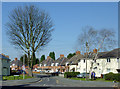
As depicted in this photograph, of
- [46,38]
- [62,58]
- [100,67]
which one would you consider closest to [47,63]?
[62,58]

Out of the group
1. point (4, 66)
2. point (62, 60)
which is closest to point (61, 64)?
point (62, 60)

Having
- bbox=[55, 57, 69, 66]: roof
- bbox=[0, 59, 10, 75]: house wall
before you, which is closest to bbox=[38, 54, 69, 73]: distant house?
bbox=[55, 57, 69, 66]: roof

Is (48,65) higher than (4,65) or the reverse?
the reverse

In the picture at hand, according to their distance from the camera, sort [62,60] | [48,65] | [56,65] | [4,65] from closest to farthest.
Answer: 1. [4,65]
2. [62,60]
3. [56,65]
4. [48,65]

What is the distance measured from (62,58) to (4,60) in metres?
57.4

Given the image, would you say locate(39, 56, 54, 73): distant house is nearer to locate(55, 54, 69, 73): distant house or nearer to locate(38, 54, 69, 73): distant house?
locate(38, 54, 69, 73): distant house

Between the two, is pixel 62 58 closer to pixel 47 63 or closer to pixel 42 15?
pixel 47 63

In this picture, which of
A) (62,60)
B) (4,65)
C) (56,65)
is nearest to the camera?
(4,65)

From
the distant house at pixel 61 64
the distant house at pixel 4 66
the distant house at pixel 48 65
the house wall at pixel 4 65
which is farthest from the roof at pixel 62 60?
the distant house at pixel 4 66

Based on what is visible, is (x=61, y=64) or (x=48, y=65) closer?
(x=61, y=64)

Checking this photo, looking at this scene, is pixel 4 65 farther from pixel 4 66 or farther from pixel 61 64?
pixel 61 64

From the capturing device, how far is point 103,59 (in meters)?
60.8

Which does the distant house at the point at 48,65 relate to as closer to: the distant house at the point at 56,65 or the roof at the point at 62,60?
the distant house at the point at 56,65

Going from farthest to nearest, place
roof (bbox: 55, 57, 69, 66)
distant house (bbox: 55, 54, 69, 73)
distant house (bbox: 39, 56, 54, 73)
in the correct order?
distant house (bbox: 39, 56, 54, 73)
roof (bbox: 55, 57, 69, 66)
distant house (bbox: 55, 54, 69, 73)
